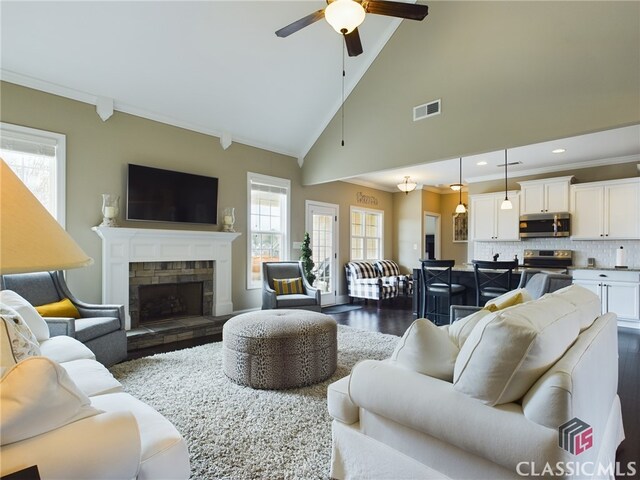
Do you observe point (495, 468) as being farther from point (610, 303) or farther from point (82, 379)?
point (610, 303)

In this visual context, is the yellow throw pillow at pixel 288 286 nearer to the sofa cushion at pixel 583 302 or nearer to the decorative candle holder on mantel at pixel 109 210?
the decorative candle holder on mantel at pixel 109 210

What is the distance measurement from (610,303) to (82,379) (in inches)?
261

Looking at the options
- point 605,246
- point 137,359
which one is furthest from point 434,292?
point 137,359

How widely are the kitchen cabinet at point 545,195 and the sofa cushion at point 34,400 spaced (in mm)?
7226

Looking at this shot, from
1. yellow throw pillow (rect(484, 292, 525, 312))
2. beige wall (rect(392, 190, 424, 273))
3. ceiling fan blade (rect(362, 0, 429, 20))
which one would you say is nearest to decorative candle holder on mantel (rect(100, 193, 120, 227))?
ceiling fan blade (rect(362, 0, 429, 20))

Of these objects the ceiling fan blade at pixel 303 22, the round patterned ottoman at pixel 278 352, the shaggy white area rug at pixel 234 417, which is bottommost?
the shaggy white area rug at pixel 234 417

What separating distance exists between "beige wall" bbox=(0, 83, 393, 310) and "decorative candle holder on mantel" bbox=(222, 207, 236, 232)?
0.16m

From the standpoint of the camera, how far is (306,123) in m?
5.81

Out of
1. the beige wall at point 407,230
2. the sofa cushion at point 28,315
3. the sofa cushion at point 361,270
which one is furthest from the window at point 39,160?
the beige wall at point 407,230

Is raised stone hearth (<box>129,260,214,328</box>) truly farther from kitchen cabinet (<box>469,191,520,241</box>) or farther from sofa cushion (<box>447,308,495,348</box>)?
kitchen cabinet (<box>469,191,520,241</box>)

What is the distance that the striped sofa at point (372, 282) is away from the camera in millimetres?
6732

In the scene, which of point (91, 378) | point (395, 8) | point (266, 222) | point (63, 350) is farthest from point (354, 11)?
point (266, 222)

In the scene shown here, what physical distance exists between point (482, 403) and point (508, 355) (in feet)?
0.67

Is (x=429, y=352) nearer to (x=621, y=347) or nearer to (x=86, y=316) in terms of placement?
(x=86, y=316)
